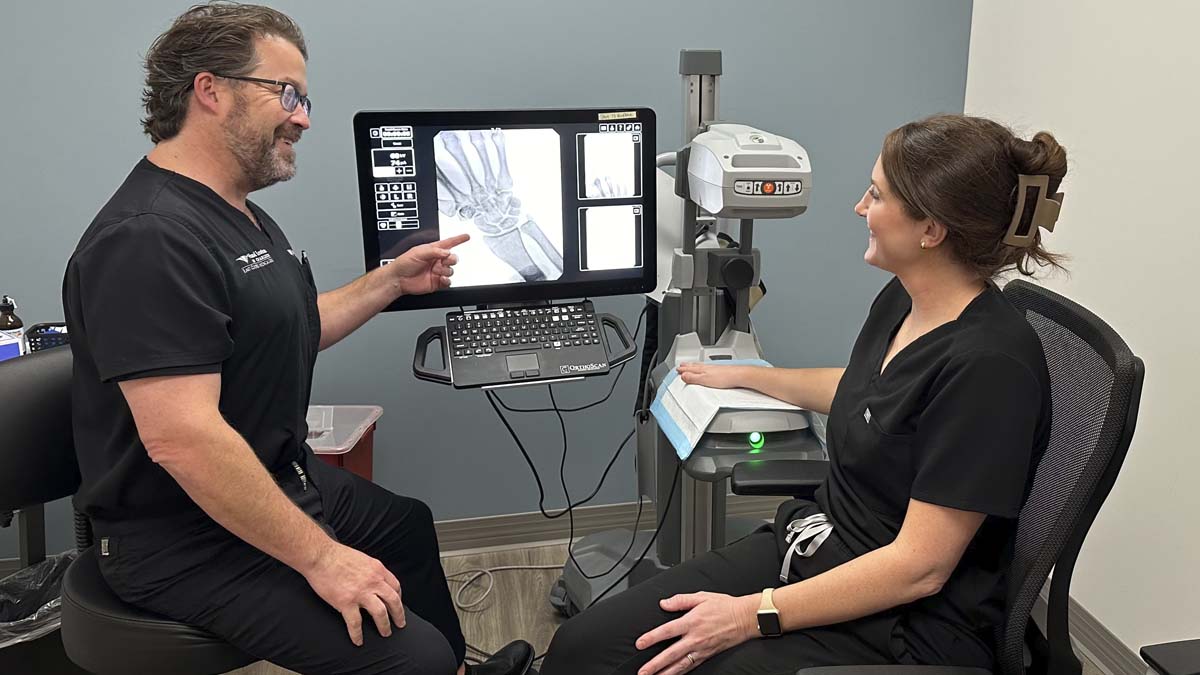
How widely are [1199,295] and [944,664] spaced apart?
107cm

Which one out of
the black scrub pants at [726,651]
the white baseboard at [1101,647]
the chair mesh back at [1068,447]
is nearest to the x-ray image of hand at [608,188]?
the black scrub pants at [726,651]

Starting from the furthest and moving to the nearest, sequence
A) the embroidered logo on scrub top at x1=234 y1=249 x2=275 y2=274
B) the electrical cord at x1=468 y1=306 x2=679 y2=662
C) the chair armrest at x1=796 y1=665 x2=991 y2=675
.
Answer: the electrical cord at x1=468 y1=306 x2=679 y2=662 < the embroidered logo on scrub top at x1=234 y1=249 x2=275 y2=274 < the chair armrest at x1=796 y1=665 x2=991 y2=675

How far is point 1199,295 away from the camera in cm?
185

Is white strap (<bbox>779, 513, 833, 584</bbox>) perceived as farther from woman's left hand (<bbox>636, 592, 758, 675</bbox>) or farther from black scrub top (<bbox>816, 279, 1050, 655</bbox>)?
woman's left hand (<bbox>636, 592, 758, 675</bbox>)

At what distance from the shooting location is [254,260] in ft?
4.80

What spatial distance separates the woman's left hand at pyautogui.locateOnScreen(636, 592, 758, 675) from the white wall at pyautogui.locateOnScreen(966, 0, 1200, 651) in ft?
3.76

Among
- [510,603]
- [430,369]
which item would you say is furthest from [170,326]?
[510,603]

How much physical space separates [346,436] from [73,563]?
0.72m

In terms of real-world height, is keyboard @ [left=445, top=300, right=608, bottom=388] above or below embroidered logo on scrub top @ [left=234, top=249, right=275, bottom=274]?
below

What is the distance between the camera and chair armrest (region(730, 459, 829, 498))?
1554 millimetres

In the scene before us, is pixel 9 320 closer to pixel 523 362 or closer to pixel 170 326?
pixel 170 326

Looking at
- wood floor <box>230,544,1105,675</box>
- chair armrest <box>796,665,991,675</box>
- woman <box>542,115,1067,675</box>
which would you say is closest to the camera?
chair armrest <box>796,665,991,675</box>

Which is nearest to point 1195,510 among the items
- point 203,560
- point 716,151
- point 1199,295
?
point 1199,295

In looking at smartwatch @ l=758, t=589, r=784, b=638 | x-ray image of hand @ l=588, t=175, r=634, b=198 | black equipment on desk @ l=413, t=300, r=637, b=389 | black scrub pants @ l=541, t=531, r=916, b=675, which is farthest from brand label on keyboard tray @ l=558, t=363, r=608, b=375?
smartwatch @ l=758, t=589, r=784, b=638
